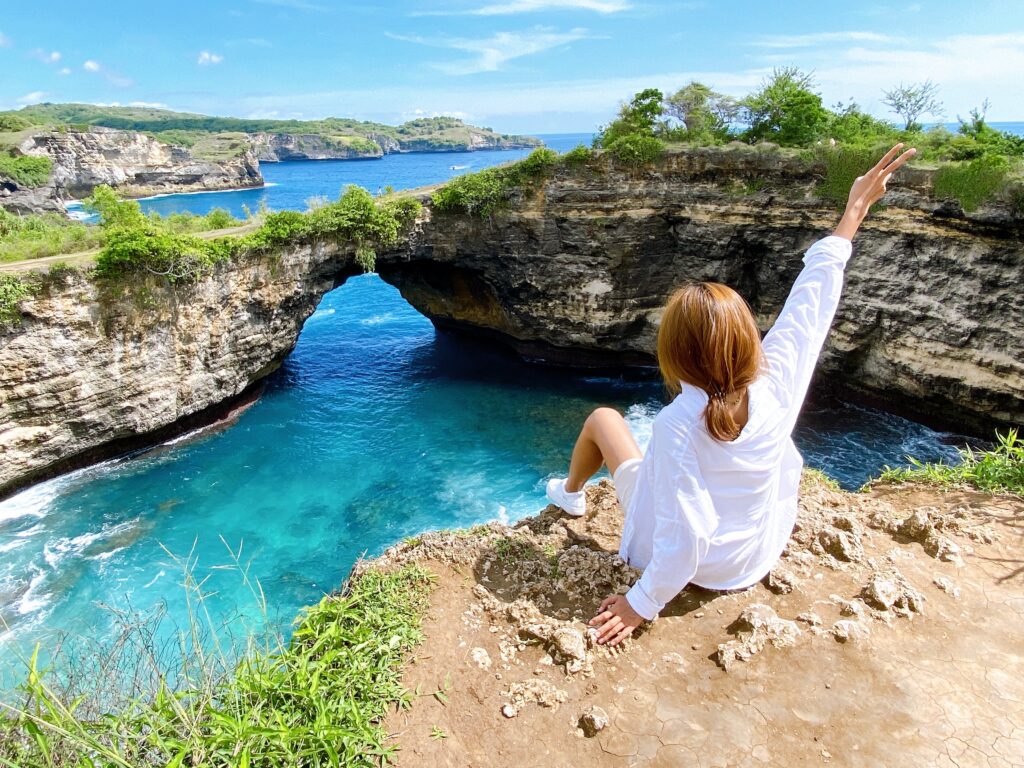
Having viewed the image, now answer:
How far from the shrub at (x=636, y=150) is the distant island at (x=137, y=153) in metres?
19.7

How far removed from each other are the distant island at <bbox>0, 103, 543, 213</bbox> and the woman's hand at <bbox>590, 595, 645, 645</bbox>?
27.0 m

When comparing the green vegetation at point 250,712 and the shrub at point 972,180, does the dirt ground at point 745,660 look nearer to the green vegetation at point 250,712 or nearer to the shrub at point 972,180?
the green vegetation at point 250,712

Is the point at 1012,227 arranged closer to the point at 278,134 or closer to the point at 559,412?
the point at 559,412

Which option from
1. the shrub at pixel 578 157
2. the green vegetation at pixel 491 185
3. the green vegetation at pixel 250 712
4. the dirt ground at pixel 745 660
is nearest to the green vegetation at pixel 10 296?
the green vegetation at pixel 491 185

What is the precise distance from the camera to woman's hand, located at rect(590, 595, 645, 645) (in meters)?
3.57

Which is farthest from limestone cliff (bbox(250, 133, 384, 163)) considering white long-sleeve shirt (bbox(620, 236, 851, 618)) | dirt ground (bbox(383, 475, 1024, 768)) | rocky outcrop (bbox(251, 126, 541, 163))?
white long-sleeve shirt (bbox(620, 236, 851, 618))

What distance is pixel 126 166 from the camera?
7588cm

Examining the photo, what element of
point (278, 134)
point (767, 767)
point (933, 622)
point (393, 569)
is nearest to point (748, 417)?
point (767, 767)

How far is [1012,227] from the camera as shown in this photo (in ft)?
49.6

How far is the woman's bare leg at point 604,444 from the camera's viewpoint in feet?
13.9

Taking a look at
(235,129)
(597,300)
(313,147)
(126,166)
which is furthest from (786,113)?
(235,129)

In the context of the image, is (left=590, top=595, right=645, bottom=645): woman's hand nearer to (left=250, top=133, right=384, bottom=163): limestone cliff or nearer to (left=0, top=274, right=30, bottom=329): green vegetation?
(left=0, top=274, right=30, bottom=329): green vegetation

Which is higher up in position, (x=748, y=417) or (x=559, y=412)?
(x=748, y=417)

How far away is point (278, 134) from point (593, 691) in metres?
159
